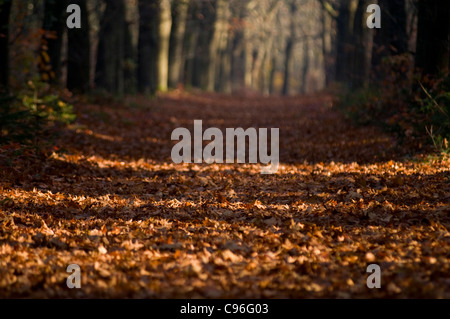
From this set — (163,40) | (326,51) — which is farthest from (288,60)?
(163,40)

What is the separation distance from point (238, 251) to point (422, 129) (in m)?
5.89

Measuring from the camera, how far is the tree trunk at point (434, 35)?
994 centimetres

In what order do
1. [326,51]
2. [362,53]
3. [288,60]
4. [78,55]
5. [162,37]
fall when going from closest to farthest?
[78,55] → [362,53] → [162,37] → [326,51] → [288,60]

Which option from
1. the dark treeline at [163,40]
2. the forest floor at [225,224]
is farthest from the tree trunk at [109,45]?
the forest floor at [225,224]

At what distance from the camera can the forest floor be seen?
14.1 feet

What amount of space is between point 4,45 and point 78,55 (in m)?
5.26

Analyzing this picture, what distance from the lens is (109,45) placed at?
19219 millimetres

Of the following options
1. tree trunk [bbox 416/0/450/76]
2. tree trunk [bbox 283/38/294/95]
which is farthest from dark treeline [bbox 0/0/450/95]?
tree trunk [bbox 283/38/294/95]

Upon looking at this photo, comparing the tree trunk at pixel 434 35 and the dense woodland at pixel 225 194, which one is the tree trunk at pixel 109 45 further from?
the tree trunk at pixel 434 35

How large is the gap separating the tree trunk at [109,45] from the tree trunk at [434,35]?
11948 mm

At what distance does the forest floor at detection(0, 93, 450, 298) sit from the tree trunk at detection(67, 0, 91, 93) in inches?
218

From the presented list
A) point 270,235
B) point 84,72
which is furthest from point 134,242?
point 84,72

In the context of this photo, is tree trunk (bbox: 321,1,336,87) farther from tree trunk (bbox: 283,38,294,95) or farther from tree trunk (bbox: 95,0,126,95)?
tree trunk (bbox: 95,0,126,95)

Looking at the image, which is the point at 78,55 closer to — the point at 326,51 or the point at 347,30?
the point at 347,30
